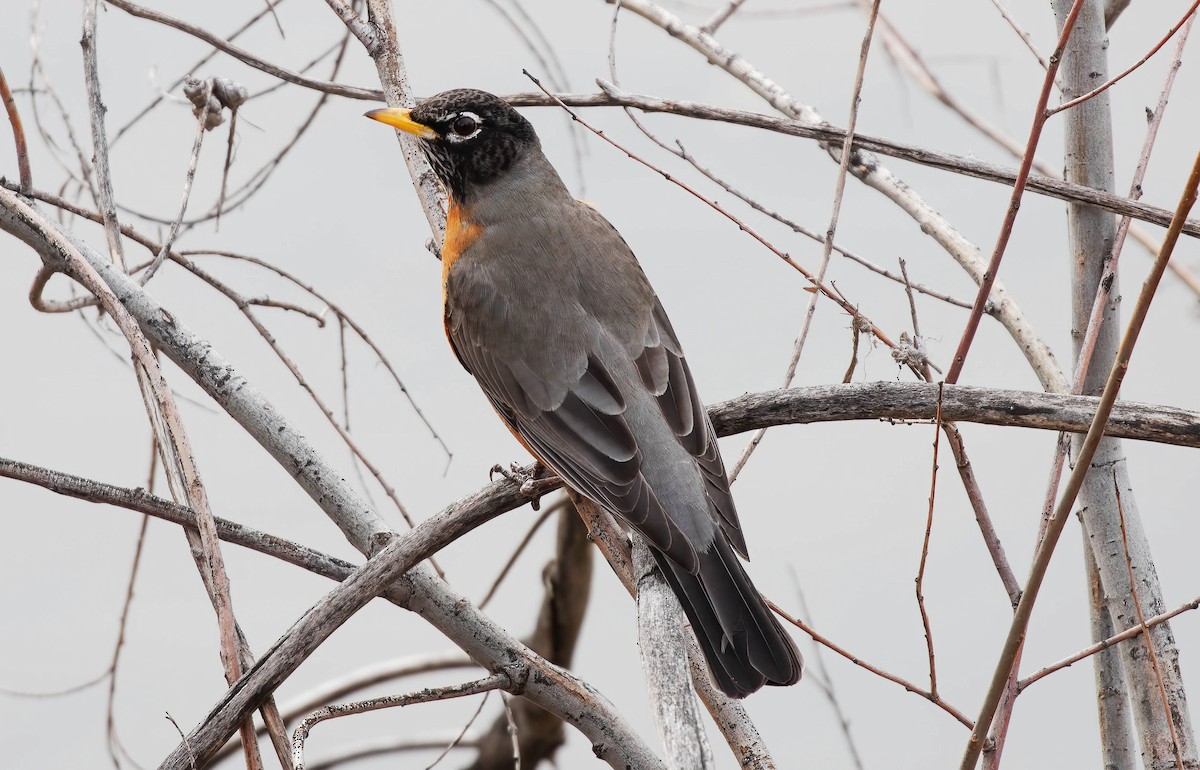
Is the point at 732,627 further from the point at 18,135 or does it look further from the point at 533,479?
the point at 18,135

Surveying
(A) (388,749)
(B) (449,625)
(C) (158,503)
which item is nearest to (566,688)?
(B) (449,625)

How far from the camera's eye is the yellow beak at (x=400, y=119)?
2803mm

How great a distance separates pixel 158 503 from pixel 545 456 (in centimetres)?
99

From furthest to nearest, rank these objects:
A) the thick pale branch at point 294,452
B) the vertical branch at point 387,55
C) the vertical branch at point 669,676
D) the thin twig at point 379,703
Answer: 1. the vertical branch at point 387,55
2. the thick pale branch at point 294,452
3. the thin twig at point 379,703
4. the vertical branch at point 669,676

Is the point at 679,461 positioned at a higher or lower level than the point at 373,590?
higher

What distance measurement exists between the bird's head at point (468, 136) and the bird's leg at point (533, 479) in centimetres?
88

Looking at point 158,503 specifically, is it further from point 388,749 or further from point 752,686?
point 388,749

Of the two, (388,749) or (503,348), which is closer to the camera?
(503,348)

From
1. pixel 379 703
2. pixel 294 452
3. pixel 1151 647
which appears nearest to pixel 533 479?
pixel 294 452

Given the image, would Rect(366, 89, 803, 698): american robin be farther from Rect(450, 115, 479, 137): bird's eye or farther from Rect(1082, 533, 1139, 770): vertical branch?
Rect(1082, 533, 1139, 770): vertical branch

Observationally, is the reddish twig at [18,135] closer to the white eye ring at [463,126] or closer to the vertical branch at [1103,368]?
the white eye ring at [463,126]

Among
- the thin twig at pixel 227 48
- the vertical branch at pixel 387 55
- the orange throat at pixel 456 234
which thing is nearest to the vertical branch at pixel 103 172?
the thin twig at pixel 227 48

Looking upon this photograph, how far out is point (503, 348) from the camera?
117 inches

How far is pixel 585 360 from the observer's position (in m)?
2.83
